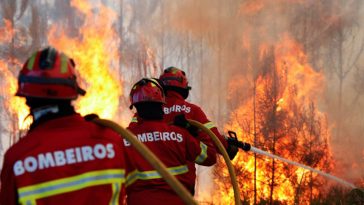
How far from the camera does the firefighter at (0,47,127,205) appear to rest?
1.89 m

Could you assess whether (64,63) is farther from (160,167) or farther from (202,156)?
(202,156)

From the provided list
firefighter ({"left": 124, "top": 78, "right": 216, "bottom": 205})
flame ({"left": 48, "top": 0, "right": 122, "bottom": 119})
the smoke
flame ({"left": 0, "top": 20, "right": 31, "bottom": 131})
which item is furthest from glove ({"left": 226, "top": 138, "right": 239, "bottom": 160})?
flame ({"left": 0, "top": 20, "right": 31, "bottom": 131})

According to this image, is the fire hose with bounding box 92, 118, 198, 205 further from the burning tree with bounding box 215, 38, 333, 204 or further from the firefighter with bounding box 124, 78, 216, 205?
the burning tree with bounding box 215, 38, 333, 204

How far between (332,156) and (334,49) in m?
12.2

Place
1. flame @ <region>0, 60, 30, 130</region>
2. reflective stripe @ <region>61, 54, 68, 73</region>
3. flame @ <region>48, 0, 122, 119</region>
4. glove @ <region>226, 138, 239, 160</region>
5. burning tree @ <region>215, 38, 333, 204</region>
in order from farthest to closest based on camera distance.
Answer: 1. flame @ <region>0, 60, 30, 130</region>
2. flame @ <region>48, 0, 122, 119</region>
3. burning tree @ <region>215, 38, 333, 204</region>
4. glove @ <region>226, 138, 239, 160</region>
5. reflective stripe @ <region>61, 54, 68, 73</region>

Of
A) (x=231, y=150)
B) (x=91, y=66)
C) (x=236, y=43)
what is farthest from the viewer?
(x=91, y=66)

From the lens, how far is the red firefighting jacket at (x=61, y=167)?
188cm

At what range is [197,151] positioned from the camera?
11.9 feet

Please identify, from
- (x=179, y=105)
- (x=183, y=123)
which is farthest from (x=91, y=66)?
(x=183, y=123)

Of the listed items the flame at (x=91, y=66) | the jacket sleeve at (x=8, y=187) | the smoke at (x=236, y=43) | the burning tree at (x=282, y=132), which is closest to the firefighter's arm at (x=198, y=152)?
the jacket sleeve at (x=8, y=187)

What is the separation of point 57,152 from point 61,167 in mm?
70

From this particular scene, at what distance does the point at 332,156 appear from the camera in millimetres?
12266

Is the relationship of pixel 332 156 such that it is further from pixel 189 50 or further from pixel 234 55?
pixel 189 50

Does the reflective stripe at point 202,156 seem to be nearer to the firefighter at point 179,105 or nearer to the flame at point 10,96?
the firefighter at point 179,105
